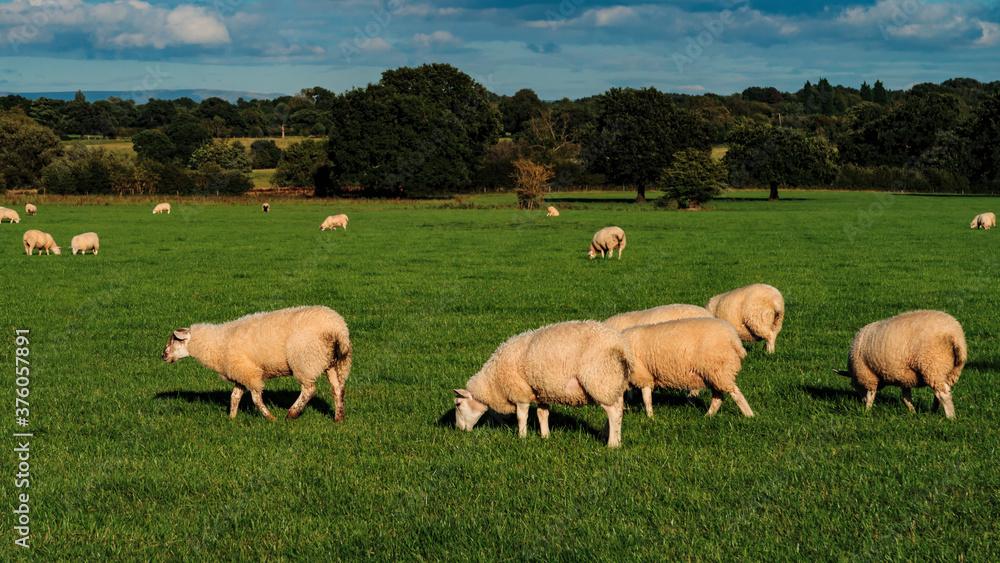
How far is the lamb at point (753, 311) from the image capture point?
12.0m

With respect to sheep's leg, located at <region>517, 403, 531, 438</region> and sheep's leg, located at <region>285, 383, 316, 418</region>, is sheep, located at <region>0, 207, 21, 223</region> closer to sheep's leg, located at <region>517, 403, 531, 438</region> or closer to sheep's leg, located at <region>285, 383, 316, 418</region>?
sheep's leg, located at <region>285, 383, 316, 418</region>

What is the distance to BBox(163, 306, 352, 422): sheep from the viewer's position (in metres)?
8.41

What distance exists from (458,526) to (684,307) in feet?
19.2

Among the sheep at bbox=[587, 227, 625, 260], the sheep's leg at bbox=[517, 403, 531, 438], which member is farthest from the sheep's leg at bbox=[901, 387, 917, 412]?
the sheep at bbox=[587, 227, 625, 260]

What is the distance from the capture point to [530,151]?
378 feet

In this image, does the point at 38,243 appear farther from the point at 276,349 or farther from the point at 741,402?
the point at 741,402

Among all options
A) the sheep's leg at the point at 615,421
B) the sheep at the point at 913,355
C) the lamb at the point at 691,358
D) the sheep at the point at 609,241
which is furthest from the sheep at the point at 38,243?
the sheep at the point at 913,355

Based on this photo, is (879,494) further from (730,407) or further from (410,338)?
(410,338)

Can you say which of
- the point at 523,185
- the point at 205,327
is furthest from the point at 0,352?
the point at 523,185

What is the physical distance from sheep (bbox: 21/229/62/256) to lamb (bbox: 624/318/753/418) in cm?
2998

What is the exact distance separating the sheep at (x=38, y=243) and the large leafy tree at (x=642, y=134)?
60.0m

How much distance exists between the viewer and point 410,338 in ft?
46.5

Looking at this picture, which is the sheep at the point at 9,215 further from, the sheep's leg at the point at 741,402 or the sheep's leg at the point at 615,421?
the sheep's leg at the point at 741,402

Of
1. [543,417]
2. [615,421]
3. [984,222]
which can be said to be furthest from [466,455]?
[984,222]
